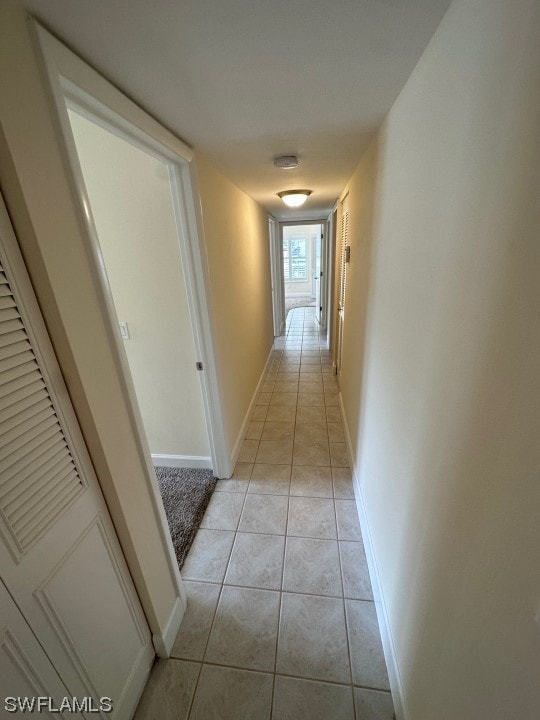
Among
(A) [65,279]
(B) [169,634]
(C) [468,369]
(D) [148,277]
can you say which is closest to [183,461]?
(B) [169,634]

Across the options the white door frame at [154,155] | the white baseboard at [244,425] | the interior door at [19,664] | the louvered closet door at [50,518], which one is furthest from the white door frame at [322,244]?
the interior door at [19,664]

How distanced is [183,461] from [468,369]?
218 cm

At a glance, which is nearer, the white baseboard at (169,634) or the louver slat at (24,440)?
the louver slat at (24,440)

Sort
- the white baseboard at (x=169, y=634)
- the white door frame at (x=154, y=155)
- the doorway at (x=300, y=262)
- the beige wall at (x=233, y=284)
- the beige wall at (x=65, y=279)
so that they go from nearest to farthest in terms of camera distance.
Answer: the beige wall at (x=65, y=279)
the white door frame at (x=154, y=155)
the white baseboard at (x=169, y=634)
the beige wall at (x=233, y=284)
the doorway at (x=300, y=262)

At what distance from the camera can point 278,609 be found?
1412 mm

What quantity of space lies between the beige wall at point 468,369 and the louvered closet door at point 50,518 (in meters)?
1.03

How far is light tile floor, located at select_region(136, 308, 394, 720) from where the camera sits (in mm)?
1136

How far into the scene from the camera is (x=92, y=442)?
87cm

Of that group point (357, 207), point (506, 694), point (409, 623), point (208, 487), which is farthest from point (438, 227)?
point (208, 487)

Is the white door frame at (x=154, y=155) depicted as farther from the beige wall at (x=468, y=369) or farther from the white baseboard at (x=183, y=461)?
the beige wall at (x=468, y=369)

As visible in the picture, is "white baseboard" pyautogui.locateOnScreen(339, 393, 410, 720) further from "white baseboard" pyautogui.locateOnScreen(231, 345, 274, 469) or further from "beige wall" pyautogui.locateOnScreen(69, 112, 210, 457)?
"beige wall" pyautogui.locateOnScreen(69, 112, 210, 457)

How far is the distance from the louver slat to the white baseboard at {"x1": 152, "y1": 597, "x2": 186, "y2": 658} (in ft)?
2.92

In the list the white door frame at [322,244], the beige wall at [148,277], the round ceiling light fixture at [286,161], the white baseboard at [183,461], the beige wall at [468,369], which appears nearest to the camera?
the beige wall at [468,369]

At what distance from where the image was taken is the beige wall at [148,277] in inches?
63.4
